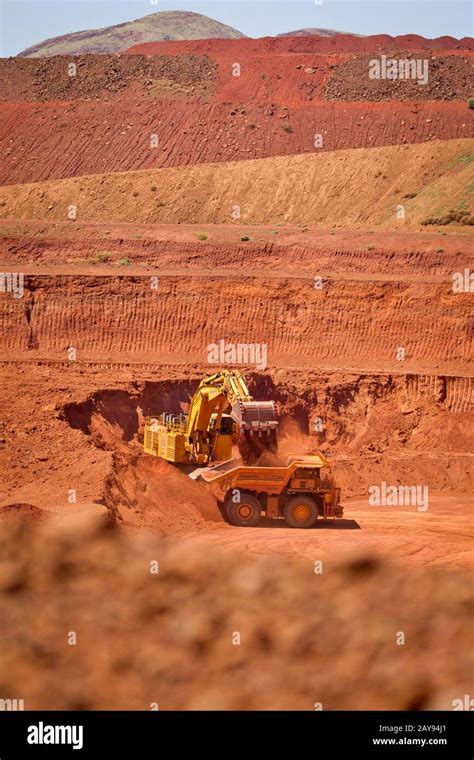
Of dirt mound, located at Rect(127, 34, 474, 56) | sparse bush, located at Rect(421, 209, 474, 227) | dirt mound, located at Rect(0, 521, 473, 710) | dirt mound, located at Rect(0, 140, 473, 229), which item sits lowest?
dirt mound, located at Rect(0, 521, 473, 710)

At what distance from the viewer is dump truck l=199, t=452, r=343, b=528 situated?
73.7 feet

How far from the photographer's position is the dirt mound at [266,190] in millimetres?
54344

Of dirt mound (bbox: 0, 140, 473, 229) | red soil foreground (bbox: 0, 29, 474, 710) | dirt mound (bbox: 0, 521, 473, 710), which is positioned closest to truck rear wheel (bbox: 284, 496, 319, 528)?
red soil foreground (bbox: 0, 29, 474, 710)

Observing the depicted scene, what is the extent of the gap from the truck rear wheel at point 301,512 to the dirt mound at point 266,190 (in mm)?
31574

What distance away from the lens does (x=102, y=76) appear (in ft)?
262

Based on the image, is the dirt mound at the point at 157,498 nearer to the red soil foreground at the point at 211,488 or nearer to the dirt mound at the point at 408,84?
the red soil foreground at the point at 211,488

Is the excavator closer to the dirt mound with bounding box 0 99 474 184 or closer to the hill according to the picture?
the dirt mound with bounding box 0 99 474 184

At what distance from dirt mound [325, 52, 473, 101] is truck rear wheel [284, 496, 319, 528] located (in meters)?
55.8

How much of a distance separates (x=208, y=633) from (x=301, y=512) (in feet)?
24.1

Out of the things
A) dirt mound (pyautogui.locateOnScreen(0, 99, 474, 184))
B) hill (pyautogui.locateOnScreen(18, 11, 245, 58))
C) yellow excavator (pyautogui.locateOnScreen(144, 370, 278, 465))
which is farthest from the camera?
hill (pyautogui.locateOnScreen(18, 11, 245, 58))

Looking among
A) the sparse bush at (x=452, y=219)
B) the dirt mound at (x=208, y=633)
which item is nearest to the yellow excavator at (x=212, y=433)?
the dirt mound at (x=208, y=633)

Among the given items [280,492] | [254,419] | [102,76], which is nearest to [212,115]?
[102,76]

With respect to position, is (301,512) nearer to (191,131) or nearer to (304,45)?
(191,131)

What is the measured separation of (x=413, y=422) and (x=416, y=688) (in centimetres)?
1655
